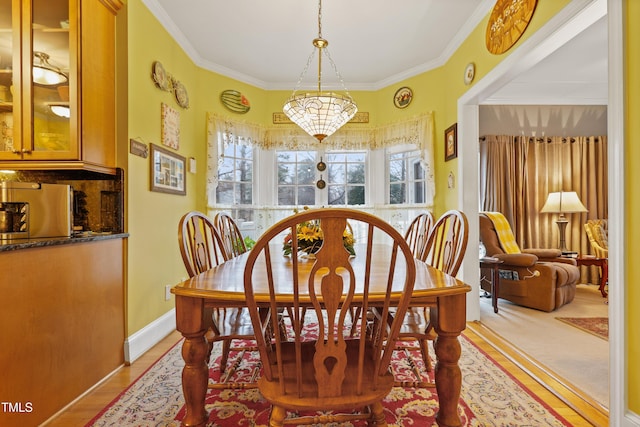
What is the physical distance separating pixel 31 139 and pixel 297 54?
2.48m

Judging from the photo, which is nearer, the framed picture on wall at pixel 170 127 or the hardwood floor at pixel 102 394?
the hardwood floor at pixel 102 394

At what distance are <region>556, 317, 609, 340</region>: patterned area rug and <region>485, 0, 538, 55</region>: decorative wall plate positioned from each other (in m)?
2.41

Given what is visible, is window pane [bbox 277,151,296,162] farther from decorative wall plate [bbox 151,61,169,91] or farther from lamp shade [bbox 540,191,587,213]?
lamp shade [bbox 540,191,587,213]

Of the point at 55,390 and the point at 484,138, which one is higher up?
the point at 484,138

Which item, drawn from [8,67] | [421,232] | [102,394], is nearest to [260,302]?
[102,394]

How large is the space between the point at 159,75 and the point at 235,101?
1.32 m

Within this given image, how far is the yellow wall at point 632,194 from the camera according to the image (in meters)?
1.39

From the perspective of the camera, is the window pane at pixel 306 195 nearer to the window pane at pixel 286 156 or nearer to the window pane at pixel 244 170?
the window pane at pixel 286 156

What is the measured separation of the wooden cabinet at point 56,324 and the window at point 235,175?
6.03 feet

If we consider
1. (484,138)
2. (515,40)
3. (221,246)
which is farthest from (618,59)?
(484,138)

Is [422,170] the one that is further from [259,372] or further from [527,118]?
[259,372]

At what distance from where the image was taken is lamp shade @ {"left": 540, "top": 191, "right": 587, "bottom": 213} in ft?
14.7

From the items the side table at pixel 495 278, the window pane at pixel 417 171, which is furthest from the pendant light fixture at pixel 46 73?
the side table at pixel 495 278

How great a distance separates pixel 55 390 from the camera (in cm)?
164
